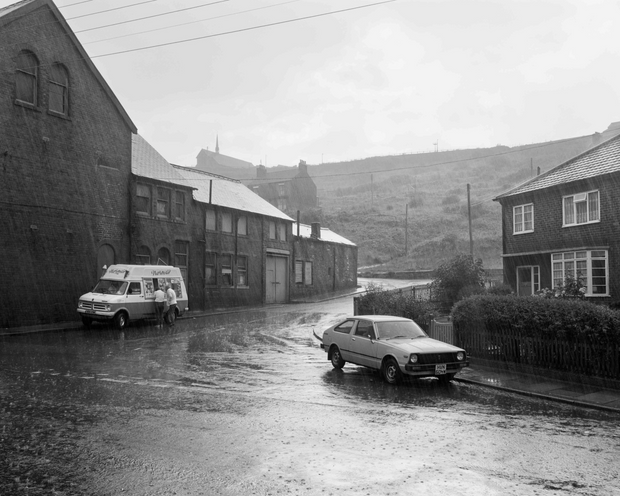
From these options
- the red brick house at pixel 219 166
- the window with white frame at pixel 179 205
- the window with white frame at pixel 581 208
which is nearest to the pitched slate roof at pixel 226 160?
the red brick house at pixel 219 166

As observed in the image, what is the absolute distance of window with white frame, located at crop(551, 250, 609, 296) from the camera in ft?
82.3

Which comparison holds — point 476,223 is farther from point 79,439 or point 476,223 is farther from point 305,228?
point 79,439

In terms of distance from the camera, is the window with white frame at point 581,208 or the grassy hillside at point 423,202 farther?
the grassy hillside at point 423,202

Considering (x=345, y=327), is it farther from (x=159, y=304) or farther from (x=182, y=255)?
(x=182, y=255)

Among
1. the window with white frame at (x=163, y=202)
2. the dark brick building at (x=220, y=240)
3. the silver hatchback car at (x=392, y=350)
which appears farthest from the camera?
the window with white frame at (x=163, y=202)

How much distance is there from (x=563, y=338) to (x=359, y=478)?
32.5 feet

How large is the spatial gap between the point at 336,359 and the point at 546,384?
509cm

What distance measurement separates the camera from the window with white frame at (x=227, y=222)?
39.1 metres

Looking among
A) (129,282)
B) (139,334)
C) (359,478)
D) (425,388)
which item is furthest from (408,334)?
(129,282)

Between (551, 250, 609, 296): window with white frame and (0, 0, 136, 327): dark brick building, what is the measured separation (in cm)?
2194

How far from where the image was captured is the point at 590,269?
1001 inches

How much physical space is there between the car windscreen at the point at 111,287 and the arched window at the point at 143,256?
642cm

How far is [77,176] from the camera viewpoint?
90.7 ft

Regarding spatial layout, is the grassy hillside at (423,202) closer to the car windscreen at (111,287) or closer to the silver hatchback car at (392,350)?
the car windscreen at (111,287)
